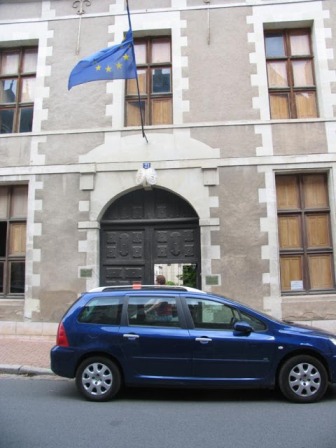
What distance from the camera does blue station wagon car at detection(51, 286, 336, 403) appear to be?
5746 millimetres

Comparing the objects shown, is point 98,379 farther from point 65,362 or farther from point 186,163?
point 186,163

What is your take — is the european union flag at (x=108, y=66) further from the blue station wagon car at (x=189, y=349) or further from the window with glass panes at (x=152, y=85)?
the blue station wagon car at (x=189, y=349)

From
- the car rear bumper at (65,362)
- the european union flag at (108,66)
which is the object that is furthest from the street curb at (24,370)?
the european union flag at (108,66)

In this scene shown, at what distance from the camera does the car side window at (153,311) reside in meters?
6.07

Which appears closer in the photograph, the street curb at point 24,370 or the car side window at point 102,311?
the car side window at point 102,311

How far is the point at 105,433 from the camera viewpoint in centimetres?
464

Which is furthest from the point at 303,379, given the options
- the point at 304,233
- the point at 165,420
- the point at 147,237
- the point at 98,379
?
the point at 147,237

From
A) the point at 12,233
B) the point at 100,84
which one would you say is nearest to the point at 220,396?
the point at 12,233

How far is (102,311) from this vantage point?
6227mm

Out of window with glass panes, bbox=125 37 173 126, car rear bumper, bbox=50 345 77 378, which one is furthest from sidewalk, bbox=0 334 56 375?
window with glass panes, bbox=125 37 173 126

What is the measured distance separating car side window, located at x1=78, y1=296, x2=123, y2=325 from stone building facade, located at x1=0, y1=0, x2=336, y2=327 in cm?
419

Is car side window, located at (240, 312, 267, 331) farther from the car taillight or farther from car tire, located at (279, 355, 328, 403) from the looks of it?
the car taillight

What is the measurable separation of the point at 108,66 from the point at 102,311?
5777mm

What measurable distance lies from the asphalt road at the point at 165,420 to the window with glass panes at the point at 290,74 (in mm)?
7328
